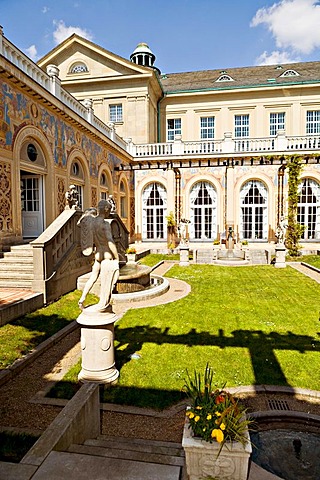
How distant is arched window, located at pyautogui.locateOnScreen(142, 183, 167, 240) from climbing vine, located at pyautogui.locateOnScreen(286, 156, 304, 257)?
8551mm

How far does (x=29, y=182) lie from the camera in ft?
43.5

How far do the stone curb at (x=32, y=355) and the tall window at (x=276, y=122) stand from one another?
25.1 m

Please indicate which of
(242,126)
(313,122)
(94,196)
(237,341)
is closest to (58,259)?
(237,341)

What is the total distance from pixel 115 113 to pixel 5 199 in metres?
17.1

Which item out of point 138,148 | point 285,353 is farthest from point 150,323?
point 138,148

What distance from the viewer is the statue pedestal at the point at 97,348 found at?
15.3 feet

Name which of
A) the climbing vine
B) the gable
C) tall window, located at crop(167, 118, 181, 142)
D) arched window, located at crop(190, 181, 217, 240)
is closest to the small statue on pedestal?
arched window, located at crop(190, 181, 217, 240)

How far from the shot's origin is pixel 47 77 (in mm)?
12711

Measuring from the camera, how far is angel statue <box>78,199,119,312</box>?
4828 mm

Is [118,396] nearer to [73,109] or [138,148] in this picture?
[73,109]

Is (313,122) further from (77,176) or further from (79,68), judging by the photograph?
(77,176)

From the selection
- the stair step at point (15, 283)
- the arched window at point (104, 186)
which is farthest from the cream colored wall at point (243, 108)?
the stair step at point (15, 283)

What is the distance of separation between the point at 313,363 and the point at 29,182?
12.1m

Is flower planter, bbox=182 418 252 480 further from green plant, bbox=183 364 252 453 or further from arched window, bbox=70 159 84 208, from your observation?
arched window, bbox=70 159 84 208
